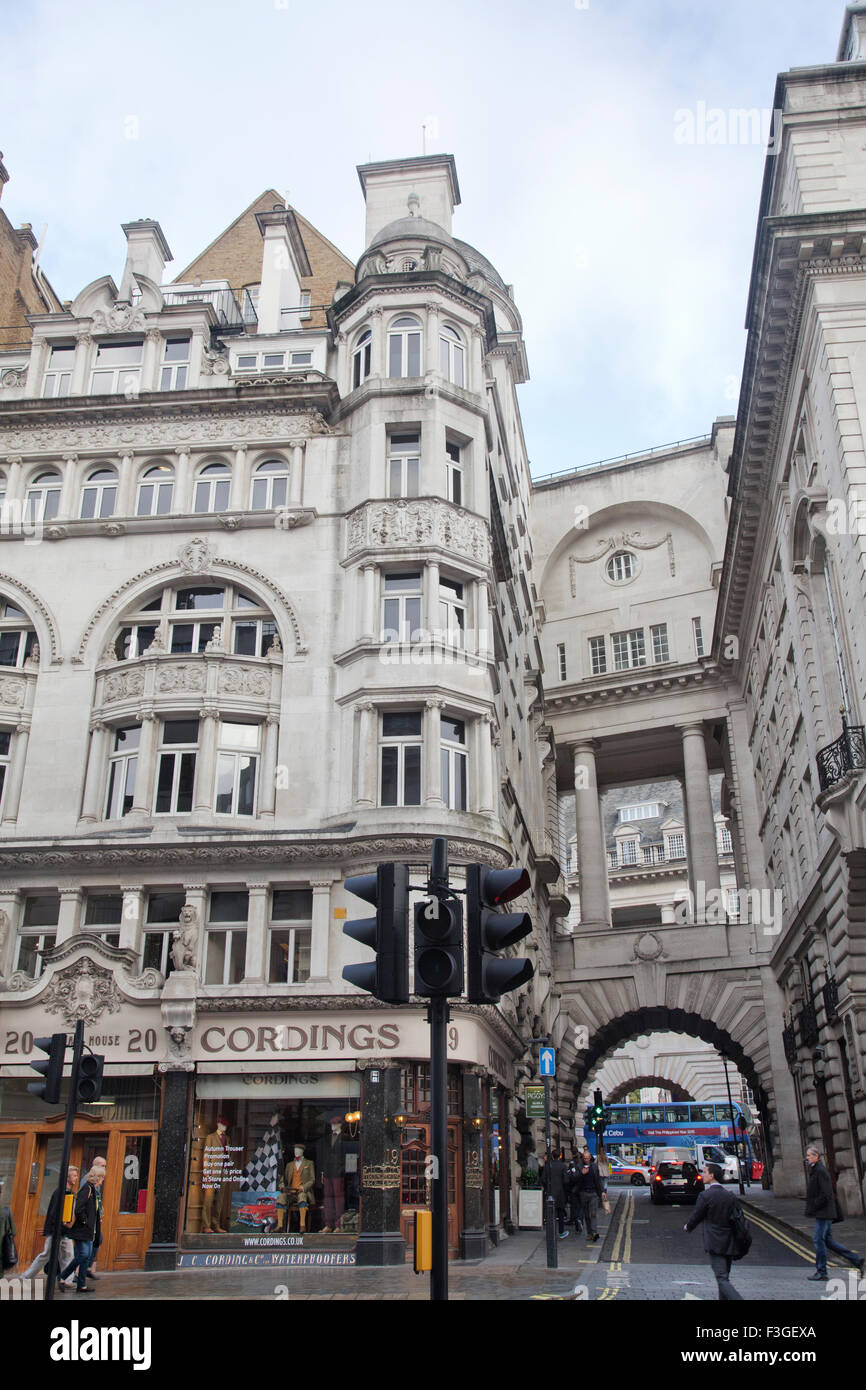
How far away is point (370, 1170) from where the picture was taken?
73.3 ft

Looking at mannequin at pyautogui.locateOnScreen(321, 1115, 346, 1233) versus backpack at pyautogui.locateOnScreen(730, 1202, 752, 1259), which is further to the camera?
mannequin at pyautogui.locateOnScreen(321, 1115, 346, 1233)

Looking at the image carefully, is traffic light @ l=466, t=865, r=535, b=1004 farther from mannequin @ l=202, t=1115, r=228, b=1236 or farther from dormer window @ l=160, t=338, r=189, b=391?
dormer window @ l=160, t=338, r=189, b=391

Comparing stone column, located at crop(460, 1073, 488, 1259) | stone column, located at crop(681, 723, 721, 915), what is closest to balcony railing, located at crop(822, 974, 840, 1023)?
stone column, located at crop(460, 1073, 488, 1259)

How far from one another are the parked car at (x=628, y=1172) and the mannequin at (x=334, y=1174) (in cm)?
4598

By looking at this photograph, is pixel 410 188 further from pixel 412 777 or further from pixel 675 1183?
pixel 675 1183

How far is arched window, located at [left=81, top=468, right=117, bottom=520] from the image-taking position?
30734 mm

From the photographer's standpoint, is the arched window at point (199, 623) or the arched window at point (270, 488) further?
the arched window at point (270, 488)

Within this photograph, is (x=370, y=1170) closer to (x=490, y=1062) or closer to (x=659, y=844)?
(x=490, y=1062)

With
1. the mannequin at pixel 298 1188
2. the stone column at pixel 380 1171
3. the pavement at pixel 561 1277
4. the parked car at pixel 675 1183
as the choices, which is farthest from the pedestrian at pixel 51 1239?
the parked car at pixel 675 1183

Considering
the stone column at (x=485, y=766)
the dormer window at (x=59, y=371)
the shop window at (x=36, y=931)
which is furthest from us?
the dormer window at (x=59, y=371)

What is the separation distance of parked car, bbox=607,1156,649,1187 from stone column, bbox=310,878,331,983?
46.3 m

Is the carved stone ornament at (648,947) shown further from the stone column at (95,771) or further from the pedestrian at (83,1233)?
the pedestrian at (83,1233)

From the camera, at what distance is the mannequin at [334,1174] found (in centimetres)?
2257
